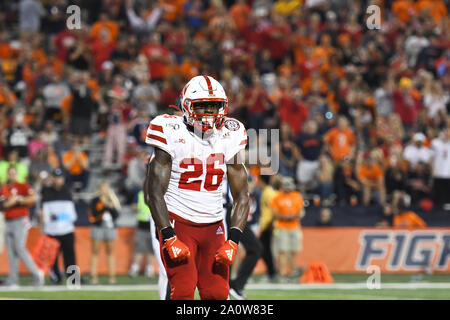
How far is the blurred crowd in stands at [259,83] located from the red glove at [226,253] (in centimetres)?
896

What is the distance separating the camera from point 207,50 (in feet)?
60.1

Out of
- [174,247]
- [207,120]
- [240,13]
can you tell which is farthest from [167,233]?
[240,13]

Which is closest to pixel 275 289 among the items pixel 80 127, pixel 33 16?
pixel 80 127

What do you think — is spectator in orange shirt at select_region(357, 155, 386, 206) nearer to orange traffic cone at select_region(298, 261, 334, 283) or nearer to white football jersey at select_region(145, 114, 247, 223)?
orange traffic cone at select_region(298, 261, 334, 283)

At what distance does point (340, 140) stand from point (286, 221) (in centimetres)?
292

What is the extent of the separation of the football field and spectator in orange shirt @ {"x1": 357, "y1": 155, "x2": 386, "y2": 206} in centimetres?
237

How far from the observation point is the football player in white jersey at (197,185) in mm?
6332

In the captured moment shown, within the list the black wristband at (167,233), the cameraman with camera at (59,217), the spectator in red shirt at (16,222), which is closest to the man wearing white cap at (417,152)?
the cameraman with camera at (59,217)

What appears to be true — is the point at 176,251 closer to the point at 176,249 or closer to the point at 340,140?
the point at 176,249

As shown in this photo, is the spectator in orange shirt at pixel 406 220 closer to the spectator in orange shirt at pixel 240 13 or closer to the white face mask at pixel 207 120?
the spectator in orange shirt at pixel 240 13

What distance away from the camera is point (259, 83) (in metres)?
17.6

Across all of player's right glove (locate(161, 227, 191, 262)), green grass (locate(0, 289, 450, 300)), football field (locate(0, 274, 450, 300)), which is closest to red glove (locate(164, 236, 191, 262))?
player's right glove (locate(161, 227, 191, 262))
